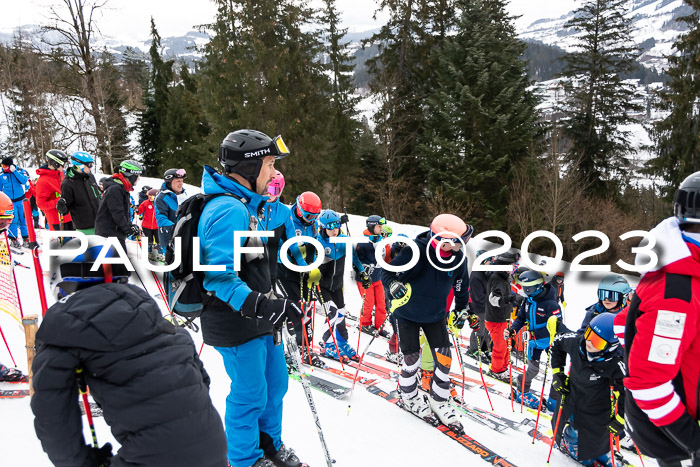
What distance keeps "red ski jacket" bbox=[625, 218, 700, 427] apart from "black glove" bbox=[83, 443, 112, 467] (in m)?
2.38

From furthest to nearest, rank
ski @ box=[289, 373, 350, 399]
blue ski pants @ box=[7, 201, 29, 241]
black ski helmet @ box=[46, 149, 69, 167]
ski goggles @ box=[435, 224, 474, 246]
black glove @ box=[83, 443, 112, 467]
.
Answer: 1. blue ski pants @ box=[7, 201, 29, 241]
2. black ski helmet @ box=[46, 149, 69, 167]
3. ski @ box=[289, 373, 350, 399]
4. ski goggles @ box=[435, 224, 474, 246]
5. black glove @ box=[83, 443, 112, 467]

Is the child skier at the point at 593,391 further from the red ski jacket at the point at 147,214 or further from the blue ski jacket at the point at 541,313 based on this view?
the red ski jacket at the point at 147,214

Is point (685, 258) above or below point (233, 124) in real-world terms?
below

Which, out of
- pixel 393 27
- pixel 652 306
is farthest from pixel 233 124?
pixel 652 306

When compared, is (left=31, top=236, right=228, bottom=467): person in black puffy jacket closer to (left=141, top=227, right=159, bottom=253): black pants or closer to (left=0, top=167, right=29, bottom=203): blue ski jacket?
(left=0, top=167, right=29, bottom=203): blue ski jacket

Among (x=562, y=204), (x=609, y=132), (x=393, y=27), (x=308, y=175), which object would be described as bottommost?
(x=562, y=204)

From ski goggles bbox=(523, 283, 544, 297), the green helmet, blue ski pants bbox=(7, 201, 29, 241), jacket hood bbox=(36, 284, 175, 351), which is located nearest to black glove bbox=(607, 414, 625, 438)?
ski goggles bbox=(523, 283, 544, 297)

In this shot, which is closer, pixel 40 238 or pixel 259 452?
pixel 259 452

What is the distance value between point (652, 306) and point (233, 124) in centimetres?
2108

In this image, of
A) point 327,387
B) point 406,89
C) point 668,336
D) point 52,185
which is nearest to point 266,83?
point 406,89

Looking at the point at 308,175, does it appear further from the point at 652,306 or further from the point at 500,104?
the point at 652,306

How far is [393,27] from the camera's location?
25031 mm

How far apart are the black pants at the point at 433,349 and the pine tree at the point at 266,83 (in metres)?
17.7

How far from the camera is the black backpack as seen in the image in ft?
8.70
